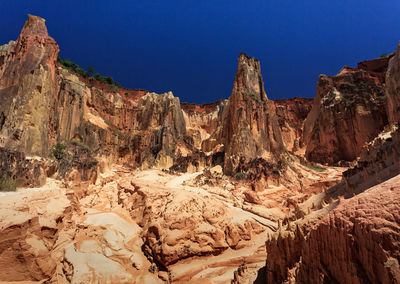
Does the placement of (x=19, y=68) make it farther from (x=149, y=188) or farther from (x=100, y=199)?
(x=149, y=188)

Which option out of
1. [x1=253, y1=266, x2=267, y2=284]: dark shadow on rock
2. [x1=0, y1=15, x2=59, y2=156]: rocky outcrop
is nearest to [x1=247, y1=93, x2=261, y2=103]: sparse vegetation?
[x1=0, y1=15, x2=59, y2=156]: rocky outcrop

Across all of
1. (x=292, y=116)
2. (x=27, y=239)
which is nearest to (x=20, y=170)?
(x=27, y=239)

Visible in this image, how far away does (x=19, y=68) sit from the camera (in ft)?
74.4

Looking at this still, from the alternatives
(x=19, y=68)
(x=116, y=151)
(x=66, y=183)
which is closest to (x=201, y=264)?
(x=66, y=183)

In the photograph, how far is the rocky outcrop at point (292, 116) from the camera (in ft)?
159

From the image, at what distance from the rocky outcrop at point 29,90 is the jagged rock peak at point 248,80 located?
21.1 m

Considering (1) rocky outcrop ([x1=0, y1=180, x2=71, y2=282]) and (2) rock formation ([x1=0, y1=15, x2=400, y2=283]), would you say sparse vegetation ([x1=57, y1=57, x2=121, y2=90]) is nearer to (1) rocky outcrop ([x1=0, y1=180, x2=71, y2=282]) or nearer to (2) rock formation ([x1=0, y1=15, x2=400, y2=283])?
(2) rock formation ([x1=0, y1=15, x2=400, y2=283])

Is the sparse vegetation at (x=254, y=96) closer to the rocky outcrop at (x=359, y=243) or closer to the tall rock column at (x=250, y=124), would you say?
the tall rock column at (x=250, y=124)

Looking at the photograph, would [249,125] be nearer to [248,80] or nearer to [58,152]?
[248,80]

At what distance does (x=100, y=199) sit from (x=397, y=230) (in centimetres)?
1583

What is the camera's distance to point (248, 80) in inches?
1188

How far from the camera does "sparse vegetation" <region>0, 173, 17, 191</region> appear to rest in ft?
36.6

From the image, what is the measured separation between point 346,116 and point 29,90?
39.1m

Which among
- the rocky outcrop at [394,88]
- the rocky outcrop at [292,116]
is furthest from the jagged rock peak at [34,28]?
the rocky outcrop at [292,116]
